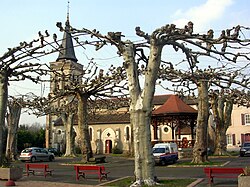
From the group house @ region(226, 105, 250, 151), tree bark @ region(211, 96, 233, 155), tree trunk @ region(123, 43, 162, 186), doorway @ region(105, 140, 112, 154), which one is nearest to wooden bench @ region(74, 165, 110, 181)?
tree trunk @ region(123, 43, 162, 186)

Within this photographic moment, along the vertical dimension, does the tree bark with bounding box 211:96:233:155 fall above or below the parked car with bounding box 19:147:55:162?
above

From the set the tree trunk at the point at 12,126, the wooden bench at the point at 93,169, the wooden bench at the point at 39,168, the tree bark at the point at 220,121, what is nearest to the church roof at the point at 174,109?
the tree bark at the point at 220,121

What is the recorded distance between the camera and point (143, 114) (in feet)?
52.0

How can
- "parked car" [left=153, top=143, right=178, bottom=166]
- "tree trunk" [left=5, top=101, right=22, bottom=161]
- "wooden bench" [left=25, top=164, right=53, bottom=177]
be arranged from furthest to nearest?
1. "tree trunk" [left=5, top=101, right=22, bottom=161]
2. "parked car" [left=153, top=143, right=178, bottom=166]
3. "wooden bench" [left=25, top=164, right=53, bottom=177]

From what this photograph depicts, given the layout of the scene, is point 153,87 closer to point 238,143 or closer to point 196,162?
point 196,162

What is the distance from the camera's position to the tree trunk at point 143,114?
51.1 feet

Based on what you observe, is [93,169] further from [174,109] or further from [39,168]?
[174,109]

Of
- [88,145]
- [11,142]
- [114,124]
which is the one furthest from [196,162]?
[114,124]

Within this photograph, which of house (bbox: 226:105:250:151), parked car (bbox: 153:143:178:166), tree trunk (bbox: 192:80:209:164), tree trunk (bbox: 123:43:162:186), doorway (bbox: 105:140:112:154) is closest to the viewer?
tree trunk (bbox: 123:43:162:186)

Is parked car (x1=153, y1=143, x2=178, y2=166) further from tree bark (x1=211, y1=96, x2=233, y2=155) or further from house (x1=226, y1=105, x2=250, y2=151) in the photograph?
house (x1=226, y1=105, x2=250, y2=151)

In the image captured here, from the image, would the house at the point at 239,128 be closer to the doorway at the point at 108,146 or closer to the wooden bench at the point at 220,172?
the doorway at the point at 108,146

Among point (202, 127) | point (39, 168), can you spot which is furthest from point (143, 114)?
point (202, 127)

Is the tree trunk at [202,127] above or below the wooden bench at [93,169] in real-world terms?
above

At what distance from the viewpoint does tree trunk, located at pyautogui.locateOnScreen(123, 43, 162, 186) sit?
51.1 ft
